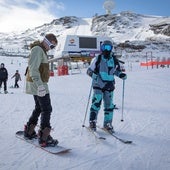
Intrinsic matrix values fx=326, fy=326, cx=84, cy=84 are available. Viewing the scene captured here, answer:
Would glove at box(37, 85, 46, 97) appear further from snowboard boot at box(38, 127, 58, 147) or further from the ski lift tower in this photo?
the ski lift tower

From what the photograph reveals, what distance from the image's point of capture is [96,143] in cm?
573

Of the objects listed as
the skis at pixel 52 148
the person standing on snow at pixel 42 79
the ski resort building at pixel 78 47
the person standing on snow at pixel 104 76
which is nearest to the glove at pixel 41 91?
the person standing on snow at pixel 42 79

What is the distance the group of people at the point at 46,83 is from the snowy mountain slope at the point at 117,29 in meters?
69.1

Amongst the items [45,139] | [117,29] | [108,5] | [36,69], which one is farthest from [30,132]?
[108,5]

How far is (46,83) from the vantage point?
17.3ft

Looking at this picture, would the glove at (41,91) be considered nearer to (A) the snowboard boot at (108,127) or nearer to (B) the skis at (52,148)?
(B) the skis at (52,148)

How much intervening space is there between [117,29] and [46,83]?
374 feet

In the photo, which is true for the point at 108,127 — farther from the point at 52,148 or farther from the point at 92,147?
the point at 52,148

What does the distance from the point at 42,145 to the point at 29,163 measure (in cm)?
69

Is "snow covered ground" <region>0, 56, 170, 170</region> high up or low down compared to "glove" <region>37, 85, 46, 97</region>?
down

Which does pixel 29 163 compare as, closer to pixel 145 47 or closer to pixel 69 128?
pixel 69 128

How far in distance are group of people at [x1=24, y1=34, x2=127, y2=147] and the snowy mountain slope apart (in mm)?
69065

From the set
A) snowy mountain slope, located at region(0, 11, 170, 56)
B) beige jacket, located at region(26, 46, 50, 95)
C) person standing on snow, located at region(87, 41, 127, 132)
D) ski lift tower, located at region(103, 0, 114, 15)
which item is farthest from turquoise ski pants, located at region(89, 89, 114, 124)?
ski lift tower, located at region(103, 0, 114, 15)

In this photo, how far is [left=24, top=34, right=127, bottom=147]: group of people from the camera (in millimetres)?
5035
